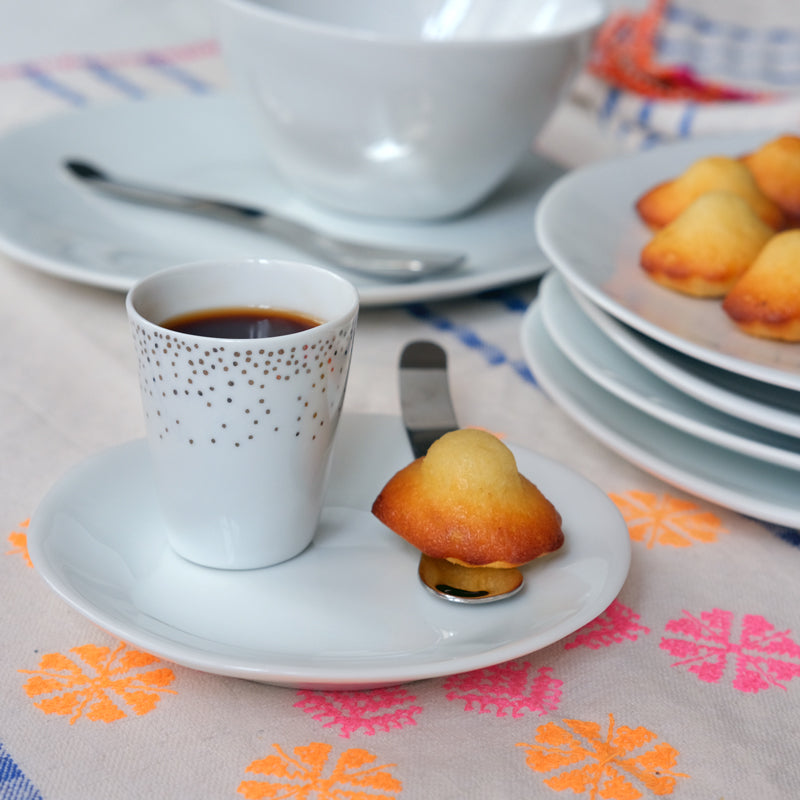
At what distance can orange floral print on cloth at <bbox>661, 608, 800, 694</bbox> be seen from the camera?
0.49 metres

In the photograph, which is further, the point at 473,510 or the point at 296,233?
the point at 296,233

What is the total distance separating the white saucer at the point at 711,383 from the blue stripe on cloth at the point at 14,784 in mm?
395

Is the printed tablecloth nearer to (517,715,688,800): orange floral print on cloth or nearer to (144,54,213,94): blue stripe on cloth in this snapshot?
(517,715,688,800): orange floral print on cloth

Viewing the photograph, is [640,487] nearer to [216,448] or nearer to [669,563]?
[669,563]

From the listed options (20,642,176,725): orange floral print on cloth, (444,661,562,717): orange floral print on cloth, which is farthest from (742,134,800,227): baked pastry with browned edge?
(20,642,176,725): orange floral print on cloth

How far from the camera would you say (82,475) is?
1.75 feet

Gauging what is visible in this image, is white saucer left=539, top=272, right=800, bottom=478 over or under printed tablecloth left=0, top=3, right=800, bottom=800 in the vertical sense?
over

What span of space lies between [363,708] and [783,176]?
22.7 inches

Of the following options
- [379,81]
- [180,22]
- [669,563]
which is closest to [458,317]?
[379,81]

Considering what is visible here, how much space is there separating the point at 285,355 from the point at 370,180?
1.68 ft

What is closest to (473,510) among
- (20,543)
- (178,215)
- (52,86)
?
(20,543)

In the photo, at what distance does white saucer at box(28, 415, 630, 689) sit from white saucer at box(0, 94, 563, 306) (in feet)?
0.98

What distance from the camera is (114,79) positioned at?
140 centimetres

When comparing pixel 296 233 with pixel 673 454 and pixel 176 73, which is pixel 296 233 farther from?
pixel 176 73
